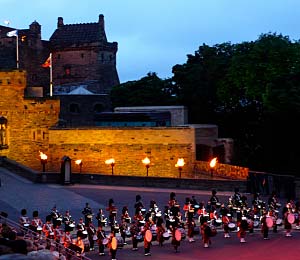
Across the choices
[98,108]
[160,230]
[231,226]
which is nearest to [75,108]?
[98,108]

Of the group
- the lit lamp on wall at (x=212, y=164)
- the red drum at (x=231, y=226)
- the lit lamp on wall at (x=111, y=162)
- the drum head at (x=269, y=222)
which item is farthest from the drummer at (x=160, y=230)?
the lit lamp on wall at (x=111, y=162)

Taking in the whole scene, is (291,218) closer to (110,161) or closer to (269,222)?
(269,222)

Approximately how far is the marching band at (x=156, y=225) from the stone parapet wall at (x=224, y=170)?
11871 millimetres

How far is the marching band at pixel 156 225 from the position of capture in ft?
76.4

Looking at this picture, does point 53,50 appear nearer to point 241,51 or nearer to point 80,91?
point 80,91

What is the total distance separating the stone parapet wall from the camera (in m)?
41.5

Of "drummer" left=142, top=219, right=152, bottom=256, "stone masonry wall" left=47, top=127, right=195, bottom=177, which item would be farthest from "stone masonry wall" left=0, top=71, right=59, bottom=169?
"drummer" left=142, top=219, right=152, bottom=256

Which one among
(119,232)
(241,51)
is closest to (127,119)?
(241,51)

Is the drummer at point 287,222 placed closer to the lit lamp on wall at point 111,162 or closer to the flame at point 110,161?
the lit lamp on wall at point 111,162

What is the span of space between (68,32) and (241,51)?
3071 centimetres

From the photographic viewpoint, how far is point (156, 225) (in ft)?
82.4

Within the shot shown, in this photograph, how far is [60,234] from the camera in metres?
22.8

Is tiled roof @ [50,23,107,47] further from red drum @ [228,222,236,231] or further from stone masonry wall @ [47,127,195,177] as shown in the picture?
red drum @ [228,222,236,231]

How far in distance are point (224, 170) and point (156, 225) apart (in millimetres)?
18726
